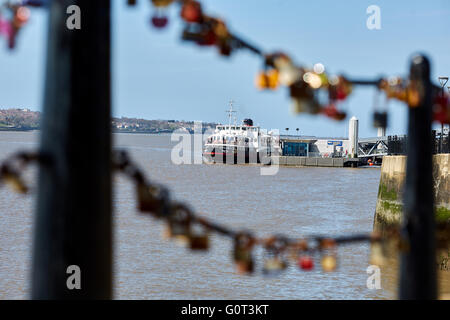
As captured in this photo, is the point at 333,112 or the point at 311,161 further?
the point at 311,161

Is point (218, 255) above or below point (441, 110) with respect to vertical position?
below

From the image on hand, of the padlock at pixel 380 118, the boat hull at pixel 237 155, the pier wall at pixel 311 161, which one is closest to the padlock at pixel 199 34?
the padlock at pixel 380 118

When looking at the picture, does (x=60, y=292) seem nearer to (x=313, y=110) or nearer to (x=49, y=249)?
(x=49, y=249)

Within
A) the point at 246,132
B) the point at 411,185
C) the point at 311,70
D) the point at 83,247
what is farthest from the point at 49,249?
the point at 246,132

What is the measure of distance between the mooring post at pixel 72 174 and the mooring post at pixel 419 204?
1.39 meters

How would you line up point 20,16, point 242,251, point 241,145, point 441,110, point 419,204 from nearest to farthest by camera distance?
point 20,16 < point 242,251 < point 419,204 < point 441,110 < point 241,145

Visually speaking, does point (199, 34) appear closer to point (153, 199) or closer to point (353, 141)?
point (153, 199)

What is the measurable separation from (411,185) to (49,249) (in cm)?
164

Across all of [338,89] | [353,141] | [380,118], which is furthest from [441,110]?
[353,141]

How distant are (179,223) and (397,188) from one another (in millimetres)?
16033

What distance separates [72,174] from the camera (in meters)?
2.12

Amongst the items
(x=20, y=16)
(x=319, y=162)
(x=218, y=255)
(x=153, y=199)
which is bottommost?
(x=218, y=255)

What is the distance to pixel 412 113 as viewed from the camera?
3.03 m
